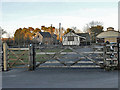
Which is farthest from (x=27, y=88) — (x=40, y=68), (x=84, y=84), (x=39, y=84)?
(x=40, y=68)

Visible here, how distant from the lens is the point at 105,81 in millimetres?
7469

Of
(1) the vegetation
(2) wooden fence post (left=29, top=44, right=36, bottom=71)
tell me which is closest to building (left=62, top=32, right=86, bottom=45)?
(1) the vegetation

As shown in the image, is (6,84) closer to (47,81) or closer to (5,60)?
(47,81)

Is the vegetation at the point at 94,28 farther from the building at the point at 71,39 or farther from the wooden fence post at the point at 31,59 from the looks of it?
the wooden fence post at the point at 31,59

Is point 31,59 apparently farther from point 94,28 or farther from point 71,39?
point 94,28

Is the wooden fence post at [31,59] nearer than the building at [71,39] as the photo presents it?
Yes

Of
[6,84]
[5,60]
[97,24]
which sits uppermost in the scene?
[97,24]

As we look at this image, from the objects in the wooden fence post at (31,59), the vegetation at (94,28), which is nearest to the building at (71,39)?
the vegetation at (94,28)

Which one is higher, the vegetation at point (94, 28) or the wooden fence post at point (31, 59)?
the vegetation at point (94, 28)

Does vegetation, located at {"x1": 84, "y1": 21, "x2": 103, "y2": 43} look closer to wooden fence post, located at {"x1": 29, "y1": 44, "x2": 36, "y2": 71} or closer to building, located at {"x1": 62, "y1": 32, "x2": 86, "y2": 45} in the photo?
building, located at {"x1": 62, "y1": 32, "x2": 86, "y2": 45}

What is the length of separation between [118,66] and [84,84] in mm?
4072

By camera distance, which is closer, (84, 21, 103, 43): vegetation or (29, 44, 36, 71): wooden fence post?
(29, 44, 36, 71): wooden fence post

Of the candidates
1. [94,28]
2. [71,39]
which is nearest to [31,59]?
[71,39]

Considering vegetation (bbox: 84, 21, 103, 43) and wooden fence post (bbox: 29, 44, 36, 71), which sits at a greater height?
vegetation (bbox: 84, 21, 103, 43)
